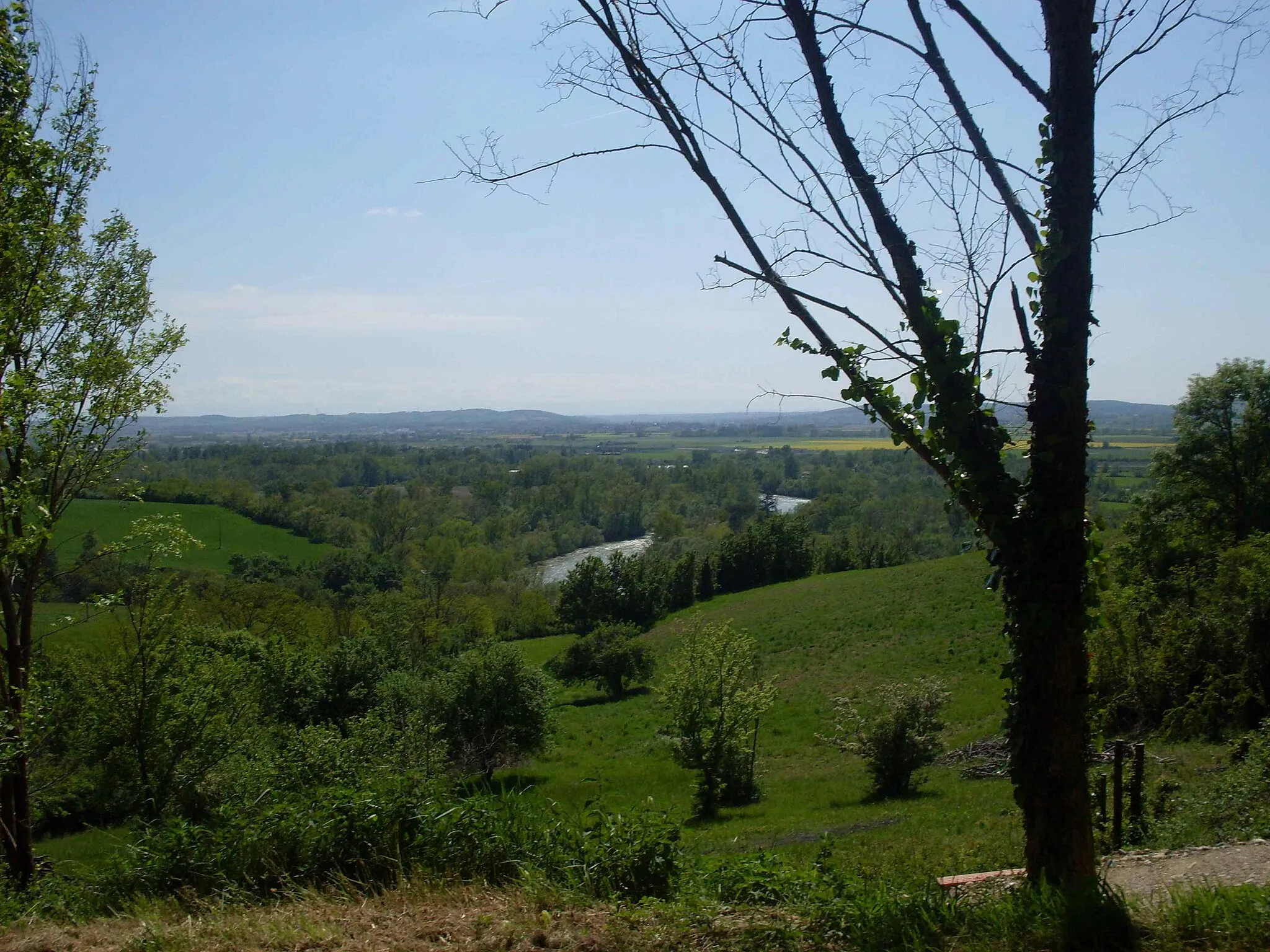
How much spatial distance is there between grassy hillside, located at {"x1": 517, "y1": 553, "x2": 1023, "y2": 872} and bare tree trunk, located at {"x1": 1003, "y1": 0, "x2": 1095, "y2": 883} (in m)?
2.32

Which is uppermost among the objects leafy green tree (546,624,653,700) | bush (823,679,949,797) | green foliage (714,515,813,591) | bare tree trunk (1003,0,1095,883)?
bare tree trunk (1003,0,1095,883)

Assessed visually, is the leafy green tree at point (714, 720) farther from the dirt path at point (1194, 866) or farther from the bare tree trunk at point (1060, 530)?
the bare tree trunk at point (1060, 530)

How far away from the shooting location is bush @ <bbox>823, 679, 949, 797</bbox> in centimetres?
1945

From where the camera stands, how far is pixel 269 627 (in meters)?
42.7

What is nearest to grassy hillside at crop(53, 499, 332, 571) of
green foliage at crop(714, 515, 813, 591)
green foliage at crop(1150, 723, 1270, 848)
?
green foliage at crop(714, 515, 813, 591)

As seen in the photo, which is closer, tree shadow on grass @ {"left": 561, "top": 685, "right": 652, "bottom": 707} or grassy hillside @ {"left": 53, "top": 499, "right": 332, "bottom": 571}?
tree shadow on grass @ {"left": 561, "top": 685, "right": 652, "bottom": 707}

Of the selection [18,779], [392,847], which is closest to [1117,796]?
[392,847]

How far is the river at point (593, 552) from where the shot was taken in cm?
8531

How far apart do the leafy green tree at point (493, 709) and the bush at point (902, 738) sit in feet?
34.6

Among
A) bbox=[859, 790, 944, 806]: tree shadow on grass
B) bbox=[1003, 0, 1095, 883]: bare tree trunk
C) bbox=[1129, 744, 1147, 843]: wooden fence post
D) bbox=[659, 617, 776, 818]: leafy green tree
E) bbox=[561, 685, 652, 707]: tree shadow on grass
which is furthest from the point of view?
bbox=[561, 685, 652, 707]: tree shadow on grass

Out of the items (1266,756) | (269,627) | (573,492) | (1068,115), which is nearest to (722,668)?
(1266,756)

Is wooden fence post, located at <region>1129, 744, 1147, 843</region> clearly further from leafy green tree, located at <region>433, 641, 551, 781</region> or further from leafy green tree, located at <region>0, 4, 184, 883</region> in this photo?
leafy green tree, located at <region>433, 641, 551, 781</region>

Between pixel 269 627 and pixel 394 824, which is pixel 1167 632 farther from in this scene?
pixel 269 627

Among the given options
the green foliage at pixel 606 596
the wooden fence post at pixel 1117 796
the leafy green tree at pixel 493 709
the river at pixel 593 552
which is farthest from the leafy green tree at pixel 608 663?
the wooden fence post at pixel 1117 796
